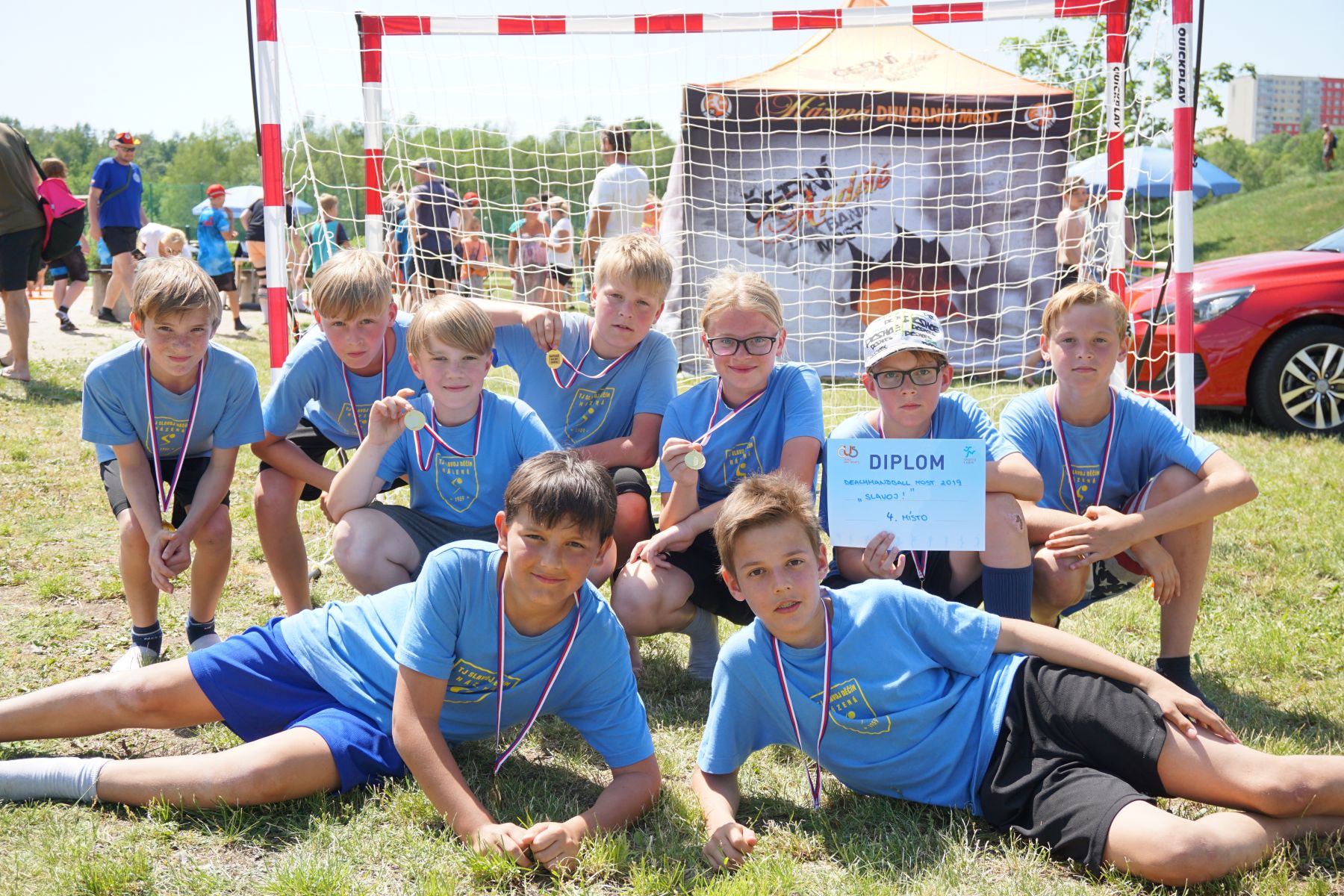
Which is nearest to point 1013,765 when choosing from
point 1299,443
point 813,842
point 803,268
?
point 813,842

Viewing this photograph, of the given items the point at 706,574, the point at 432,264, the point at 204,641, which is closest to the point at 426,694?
the point at 706,574

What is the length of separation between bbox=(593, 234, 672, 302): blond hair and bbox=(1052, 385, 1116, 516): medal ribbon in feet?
4.45

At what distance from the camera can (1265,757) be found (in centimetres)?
219

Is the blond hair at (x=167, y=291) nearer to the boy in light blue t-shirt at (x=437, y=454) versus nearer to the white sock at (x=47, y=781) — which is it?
the boy in light blue t-shirt at (x=437, y=454)

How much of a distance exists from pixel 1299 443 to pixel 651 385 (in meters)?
5.00

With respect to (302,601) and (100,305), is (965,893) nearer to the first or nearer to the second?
(302,601)

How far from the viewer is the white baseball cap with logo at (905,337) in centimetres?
298

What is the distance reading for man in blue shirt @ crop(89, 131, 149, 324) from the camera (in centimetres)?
1102

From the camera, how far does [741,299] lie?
3.20 m

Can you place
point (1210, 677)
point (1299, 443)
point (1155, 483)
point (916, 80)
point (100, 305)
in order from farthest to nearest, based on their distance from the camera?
point (100, 305), point (916, 80), point (1299, 443), point (1210, 677), point (1155, 483)

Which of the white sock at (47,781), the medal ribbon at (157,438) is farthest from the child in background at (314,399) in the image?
the white sock at (47,781)

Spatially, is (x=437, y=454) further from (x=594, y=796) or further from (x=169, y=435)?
(x=594, y=796)

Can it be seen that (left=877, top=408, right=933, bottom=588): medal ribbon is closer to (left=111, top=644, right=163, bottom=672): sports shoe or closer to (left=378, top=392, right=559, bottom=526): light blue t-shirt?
(left=378, top=392, right=559, bottom=526): light blue t-shirt

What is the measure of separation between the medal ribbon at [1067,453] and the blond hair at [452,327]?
1.79 m
